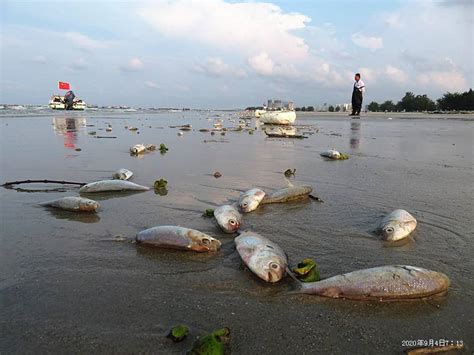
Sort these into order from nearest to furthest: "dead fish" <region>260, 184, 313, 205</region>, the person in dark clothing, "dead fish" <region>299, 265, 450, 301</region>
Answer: "dead fish" <region>299, 265, 450, 301</region>
"dead fish" <region>260, 184, 313, 205</region>
the person in dark clothing

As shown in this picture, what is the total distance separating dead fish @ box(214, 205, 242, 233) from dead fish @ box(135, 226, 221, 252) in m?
0.42

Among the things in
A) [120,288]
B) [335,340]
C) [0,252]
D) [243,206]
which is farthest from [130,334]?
[243,206]

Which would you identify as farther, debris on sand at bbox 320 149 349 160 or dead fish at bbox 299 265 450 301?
debris on sand at bbox 320 149 349 160

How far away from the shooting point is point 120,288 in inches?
104

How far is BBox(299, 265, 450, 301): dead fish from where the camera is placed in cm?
251

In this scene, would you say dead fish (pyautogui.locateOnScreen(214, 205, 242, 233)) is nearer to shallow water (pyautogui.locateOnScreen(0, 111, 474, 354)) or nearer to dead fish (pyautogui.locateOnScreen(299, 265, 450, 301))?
shallow water (pyautogui.locateOnScreen(0, 111, 474, 354))

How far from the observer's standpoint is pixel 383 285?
2.54 metres

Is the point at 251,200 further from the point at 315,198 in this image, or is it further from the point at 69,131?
the point at 69,131

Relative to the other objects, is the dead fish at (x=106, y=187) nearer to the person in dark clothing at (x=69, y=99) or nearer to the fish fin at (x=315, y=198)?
the fish fin at (x=315, y=198)

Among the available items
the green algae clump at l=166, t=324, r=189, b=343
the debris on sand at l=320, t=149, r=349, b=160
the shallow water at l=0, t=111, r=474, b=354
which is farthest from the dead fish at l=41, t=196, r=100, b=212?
the debris on sand at l=320, t=149, r=349, b=160

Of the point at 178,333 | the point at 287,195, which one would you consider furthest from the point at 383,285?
the point at 287,195

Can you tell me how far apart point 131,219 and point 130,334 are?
7.67 feet

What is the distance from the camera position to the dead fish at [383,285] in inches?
98.9

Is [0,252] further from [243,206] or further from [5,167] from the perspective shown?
[5,167]
